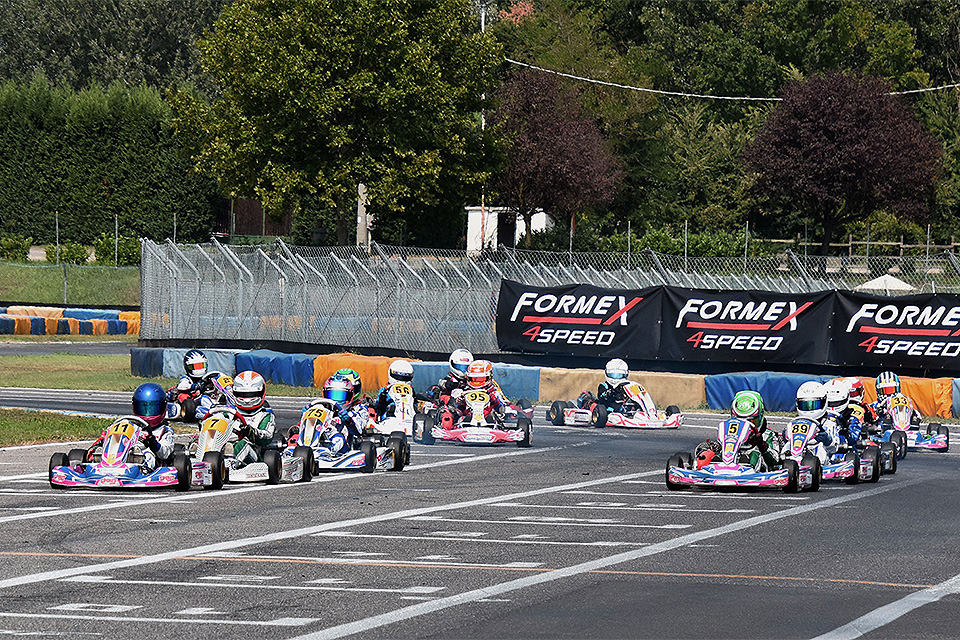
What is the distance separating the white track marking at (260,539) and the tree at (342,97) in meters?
29.1

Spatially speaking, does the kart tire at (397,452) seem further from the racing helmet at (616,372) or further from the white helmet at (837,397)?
the racing helmet at (616,372)

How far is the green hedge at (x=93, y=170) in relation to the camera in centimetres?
6097

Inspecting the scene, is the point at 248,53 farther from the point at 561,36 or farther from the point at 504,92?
the point at 561,36

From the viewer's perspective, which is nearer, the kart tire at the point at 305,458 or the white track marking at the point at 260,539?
the white track marking at the point at 260,539

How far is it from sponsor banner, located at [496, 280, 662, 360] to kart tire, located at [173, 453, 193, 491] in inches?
571

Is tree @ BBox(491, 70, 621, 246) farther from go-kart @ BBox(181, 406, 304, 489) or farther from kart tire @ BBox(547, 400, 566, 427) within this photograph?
go-kart @ BBox(181, 406, 304, 489)

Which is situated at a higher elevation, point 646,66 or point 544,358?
point 646,66

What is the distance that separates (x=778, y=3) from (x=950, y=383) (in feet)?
176

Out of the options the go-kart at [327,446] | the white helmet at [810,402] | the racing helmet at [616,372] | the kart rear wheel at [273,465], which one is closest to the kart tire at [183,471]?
the kart rear wheel at [273,465]

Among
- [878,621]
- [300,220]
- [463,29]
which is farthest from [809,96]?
[878,621]

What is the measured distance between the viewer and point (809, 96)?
58.4m

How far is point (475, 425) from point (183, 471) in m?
6.99

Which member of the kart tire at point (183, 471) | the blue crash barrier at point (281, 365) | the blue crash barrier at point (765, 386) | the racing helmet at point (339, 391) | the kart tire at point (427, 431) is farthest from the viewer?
the blue crash barrier at point (281, 365)

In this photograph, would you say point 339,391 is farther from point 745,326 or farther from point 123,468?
point 745,326
